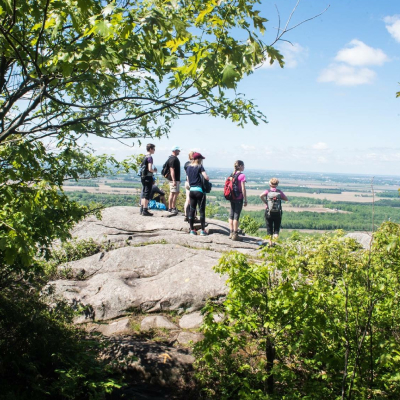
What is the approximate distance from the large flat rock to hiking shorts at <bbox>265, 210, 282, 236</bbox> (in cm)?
91

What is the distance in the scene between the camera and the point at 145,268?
347 inches

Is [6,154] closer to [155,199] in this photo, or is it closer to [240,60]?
[240,60]

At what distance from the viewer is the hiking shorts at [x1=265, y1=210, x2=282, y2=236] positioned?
31.9ft

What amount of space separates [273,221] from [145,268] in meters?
3.84

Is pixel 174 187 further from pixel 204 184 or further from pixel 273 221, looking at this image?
pixel 273 221

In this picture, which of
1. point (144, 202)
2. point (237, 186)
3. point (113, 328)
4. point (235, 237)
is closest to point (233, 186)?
point (237, 186)

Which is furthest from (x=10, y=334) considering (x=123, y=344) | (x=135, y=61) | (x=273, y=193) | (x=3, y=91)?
(x=273, y=193)

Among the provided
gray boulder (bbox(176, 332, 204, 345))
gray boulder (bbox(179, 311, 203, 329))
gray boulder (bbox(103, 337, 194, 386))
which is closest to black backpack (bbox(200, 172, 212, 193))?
gray boulder (bbox(179, 311, 203, 329))

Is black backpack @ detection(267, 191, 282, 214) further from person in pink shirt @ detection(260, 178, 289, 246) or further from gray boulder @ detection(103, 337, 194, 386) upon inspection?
gray boulder @ detection(103, 337, 194, 386)

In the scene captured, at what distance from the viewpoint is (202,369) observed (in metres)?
4.92

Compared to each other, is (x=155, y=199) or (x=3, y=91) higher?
(x=3, y=91)

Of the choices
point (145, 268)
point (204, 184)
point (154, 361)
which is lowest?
point (154, 361)

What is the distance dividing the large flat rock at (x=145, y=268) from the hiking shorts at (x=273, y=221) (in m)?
0.91

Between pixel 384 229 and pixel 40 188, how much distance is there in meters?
4.32
